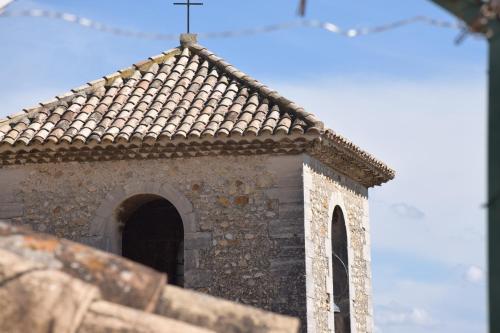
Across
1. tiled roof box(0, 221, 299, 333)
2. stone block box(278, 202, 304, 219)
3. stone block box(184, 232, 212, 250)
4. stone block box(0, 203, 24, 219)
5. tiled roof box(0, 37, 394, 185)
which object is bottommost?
tiled roof box(0, 221, 299, 333)

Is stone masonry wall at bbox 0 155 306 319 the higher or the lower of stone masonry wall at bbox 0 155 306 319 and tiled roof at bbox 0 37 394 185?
the lower

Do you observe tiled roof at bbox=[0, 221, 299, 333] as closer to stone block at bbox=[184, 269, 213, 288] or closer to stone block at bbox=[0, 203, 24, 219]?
stone block at bbox=[184, 269, 213, 288]

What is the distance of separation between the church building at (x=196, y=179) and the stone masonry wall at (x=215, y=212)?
1 centimetres

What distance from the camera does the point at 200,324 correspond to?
375 centimetres

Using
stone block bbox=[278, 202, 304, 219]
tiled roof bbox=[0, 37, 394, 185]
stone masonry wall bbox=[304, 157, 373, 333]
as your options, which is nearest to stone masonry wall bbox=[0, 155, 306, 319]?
stone block bbox=[278, 202, 304, 219]

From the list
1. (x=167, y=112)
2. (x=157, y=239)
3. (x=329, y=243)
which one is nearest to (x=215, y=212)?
(x=167, y=112)

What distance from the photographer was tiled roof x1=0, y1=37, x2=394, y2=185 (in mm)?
12242

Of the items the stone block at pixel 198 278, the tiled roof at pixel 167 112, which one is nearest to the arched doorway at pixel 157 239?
the tiled roof at pixel 167 112

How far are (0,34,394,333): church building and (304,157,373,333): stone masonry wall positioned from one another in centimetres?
4

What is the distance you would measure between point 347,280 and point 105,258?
1074cm

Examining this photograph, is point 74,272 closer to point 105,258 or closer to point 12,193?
point 105,258

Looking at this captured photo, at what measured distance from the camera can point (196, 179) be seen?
1254cm

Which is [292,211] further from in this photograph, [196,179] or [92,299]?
[92,299]

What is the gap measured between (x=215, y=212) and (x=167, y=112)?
1495mm
